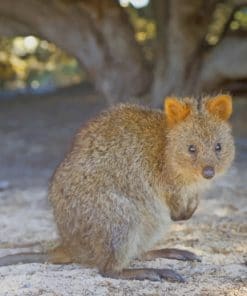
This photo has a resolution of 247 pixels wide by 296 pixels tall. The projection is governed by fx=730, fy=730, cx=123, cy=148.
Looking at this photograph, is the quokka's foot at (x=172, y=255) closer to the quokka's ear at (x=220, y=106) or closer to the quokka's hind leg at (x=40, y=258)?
the quokka's hind leg at (x=40, y=258)

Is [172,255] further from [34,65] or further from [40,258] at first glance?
[34,65]

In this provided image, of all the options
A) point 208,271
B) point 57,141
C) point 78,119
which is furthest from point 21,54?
point 208,271

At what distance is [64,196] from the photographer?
4.33 m

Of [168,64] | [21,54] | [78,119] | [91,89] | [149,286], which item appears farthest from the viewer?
[21,54]

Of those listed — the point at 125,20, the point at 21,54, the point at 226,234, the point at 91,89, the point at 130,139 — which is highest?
the point at 21,54

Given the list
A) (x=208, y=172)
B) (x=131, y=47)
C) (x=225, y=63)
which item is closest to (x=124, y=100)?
(x=131, y=47)

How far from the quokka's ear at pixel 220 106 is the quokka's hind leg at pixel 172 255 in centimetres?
92

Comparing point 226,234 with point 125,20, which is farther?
point 125,20

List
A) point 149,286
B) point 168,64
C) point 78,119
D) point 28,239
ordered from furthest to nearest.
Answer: point 78,119 → point 168,64 → point 28,239 → point 149,286

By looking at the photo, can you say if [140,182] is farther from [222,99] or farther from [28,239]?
[28,239]

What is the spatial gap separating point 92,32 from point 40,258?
12.6ft

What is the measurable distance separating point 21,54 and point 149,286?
10.2 m

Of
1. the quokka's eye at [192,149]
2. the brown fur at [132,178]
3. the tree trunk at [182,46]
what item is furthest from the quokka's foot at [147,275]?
the tree trunk at [182,46]

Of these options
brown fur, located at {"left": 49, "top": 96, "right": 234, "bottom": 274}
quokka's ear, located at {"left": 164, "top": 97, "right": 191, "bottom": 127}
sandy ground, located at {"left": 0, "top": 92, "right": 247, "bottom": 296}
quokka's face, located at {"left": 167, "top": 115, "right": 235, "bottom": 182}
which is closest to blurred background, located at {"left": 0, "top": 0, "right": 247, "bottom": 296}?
sandy ground, located at {"left": 0, "top": 92, "right": 247, "bottom": 296}
